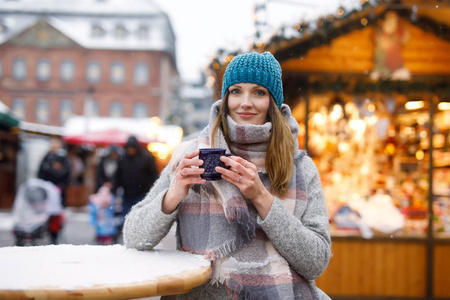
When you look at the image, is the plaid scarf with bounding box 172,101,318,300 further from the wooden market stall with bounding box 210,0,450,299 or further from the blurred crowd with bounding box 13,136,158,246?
the blurred crowd with bounding box 13,136,158,246

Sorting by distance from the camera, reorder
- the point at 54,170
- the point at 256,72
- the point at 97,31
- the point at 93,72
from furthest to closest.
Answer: the point at 97,31 < the point at 93,72 < the point at 54,170 < the point at 256,72

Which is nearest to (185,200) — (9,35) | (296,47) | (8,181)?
(296,47)

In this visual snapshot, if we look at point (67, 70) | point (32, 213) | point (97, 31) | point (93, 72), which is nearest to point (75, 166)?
point (32, 213)

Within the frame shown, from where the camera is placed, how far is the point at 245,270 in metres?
1.56

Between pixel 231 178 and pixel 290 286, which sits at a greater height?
pixel 231 178

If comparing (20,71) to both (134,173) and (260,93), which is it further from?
(260,93)

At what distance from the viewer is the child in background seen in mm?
6621

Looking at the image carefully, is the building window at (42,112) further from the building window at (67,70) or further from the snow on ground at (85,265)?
the snow on ground at (85,265)

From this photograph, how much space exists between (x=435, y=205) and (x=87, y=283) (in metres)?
4.59

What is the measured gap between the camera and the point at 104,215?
22.0 ft

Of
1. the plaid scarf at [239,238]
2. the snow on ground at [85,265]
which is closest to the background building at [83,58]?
the snow on ground at [85,265]

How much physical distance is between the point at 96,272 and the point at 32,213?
17.0ft

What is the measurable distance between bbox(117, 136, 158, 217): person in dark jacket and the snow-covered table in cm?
446

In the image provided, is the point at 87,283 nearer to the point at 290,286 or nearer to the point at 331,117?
the point at 290,286
